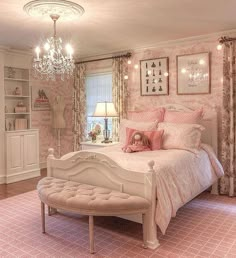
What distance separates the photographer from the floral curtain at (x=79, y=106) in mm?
5852

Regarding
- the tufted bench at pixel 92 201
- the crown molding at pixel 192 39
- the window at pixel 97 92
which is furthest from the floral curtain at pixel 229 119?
the window at pixel 97 92

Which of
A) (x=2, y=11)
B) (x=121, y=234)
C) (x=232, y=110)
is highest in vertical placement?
(x=2, y=11)

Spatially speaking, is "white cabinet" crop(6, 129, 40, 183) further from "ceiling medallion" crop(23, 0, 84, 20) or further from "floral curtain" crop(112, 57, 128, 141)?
"ceiling medallion" crop(23, 0, 84, 20)

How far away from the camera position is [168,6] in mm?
2990

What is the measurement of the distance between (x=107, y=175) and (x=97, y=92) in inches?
123

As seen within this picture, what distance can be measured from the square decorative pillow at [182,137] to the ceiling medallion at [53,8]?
6.28 feet

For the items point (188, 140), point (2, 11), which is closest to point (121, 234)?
point (188, 140)

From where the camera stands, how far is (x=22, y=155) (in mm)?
5172

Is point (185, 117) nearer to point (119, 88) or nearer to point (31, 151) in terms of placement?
point (119, 88)

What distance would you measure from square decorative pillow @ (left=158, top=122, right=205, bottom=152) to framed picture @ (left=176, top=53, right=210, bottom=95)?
0.84 metres

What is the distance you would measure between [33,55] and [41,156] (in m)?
2.12

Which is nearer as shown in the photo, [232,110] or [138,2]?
[138,2]

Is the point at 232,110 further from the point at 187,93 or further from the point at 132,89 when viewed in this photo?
the point at 132,89

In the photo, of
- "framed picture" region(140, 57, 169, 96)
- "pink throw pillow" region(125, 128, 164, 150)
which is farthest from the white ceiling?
"pink throw pillow" region(125, 128, 164, 150)
